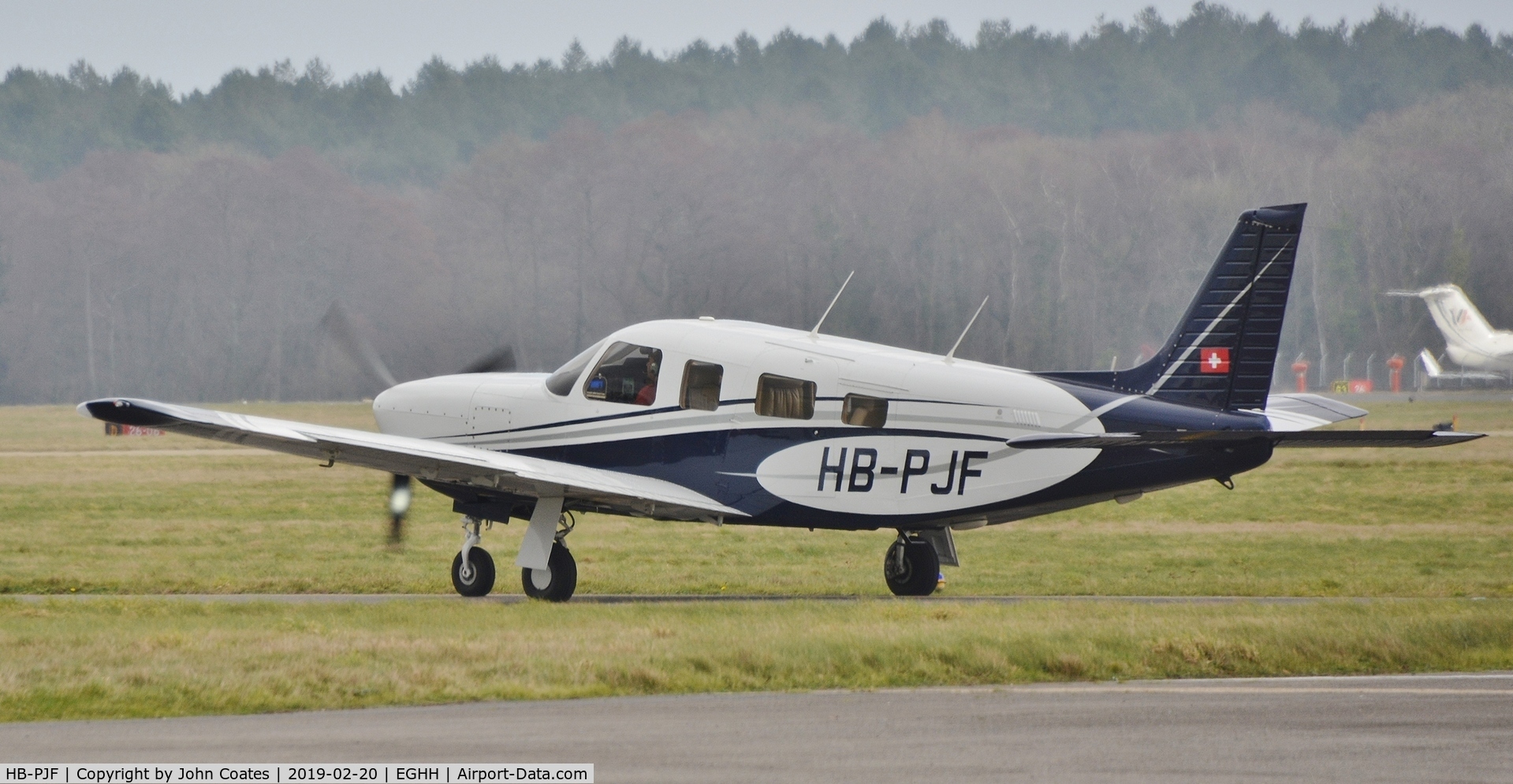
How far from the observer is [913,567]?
58.7 ft

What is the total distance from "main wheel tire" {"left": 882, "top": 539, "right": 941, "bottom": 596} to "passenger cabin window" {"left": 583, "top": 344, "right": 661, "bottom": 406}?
333 cm

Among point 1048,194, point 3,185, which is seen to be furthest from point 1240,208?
point 3,185

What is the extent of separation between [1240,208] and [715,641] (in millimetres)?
41484

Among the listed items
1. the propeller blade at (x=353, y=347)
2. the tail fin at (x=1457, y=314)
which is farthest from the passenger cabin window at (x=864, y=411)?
the tail fin at (x=1457, y=314)

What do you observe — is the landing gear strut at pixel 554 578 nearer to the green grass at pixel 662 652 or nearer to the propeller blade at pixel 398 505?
the propeller blade at pixel 398 505

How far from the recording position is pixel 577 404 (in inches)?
704

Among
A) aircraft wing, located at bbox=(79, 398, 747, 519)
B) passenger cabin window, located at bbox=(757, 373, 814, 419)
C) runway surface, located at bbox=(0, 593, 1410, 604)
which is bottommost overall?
runway surface, located at bbox=(0, 593, 1410, 604)

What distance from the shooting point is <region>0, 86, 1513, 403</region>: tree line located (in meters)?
44.7

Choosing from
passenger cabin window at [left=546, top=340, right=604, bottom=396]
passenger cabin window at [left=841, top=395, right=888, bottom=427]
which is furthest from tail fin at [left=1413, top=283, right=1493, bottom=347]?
passenger cabin window at [left=546, top=340, right=604, bottom=396]

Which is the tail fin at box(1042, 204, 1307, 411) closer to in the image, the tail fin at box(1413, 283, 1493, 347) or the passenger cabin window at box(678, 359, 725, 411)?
the passenger cabin window at box(678, 359, 725, 411)

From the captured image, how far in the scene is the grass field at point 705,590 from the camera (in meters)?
11.3

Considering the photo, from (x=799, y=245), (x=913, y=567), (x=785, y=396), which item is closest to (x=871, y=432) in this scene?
(x=785, y=396)

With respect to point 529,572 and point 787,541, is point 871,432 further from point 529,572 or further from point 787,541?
point 787,541

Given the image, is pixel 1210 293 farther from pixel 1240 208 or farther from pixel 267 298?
pixel 267 298
